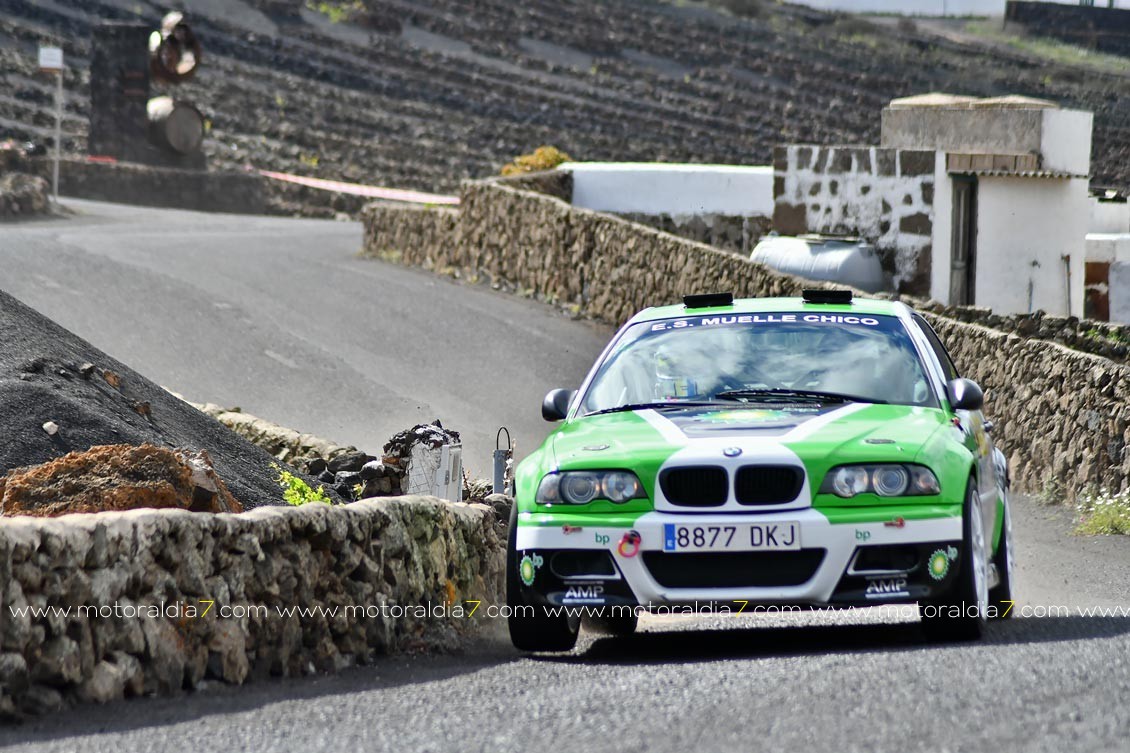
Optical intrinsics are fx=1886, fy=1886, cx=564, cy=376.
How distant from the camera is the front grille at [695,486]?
784cm

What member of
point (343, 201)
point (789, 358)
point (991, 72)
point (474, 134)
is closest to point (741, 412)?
point (789, 358)

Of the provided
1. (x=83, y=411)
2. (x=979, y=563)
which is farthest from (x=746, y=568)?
(x=83, y=411)

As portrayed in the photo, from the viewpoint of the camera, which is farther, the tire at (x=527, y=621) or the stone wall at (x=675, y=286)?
the stone wall at (x=675, y=286)

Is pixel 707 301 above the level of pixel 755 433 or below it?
above

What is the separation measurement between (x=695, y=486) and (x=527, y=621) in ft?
3.39

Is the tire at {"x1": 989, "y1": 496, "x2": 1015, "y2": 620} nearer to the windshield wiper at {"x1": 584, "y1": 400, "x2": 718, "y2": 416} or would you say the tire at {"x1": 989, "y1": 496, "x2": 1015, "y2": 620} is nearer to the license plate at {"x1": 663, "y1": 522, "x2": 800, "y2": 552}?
the windshield wiper at {"x1": 584, "y1": 400, "x2": 718, "y2": 416}

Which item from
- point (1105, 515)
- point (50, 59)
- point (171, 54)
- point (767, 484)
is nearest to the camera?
point (767, 484)

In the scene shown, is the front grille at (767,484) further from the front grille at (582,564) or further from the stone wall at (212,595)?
the stone wall at (212,595)

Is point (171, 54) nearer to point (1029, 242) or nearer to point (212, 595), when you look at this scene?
point (1029, 242)

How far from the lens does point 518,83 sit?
73.5 meters

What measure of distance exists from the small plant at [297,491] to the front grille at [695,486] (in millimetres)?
4395

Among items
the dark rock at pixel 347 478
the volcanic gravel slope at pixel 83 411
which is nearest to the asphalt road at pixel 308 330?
the dark rock at pixel 347 478

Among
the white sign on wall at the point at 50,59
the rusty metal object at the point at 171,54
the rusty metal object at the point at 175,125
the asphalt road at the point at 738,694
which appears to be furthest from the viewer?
the rusty metal object at the point at 171,54

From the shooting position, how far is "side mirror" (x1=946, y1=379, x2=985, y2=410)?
873 cm
